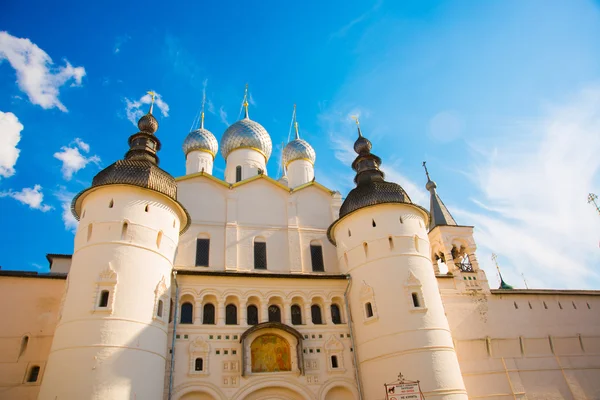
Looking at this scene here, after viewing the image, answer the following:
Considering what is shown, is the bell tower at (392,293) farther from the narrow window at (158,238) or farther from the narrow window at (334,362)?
the narrow window at (158,238)

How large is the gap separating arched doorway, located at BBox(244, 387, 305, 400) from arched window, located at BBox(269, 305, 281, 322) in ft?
7.11

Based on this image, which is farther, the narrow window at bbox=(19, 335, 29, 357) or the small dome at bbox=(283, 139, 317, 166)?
the small dome at bbox=(283, 139, 317, 166)

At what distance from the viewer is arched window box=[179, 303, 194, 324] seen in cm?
1363

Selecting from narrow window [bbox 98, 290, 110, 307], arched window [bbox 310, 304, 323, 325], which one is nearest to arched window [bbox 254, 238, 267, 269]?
arched window [bbox 310, 304, 323, 325]

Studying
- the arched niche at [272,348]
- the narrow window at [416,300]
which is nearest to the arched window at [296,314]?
the arched niche at [272,348]

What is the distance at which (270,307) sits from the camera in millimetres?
14648

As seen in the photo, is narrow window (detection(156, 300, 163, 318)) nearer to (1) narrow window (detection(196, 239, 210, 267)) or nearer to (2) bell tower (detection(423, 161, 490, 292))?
(1) narrow window (detection(196, 239, 210, 267))

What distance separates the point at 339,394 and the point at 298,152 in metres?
11.8

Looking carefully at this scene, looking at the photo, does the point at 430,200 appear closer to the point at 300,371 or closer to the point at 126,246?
the point at 300,371

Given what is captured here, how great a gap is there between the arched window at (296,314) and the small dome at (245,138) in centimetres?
914

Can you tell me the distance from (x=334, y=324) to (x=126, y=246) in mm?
7087

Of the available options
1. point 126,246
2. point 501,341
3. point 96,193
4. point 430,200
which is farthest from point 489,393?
point 96,193

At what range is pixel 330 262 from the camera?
55.2 ft

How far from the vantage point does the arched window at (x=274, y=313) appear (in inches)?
571
